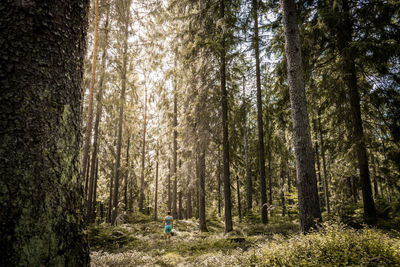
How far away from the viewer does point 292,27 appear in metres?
5.87

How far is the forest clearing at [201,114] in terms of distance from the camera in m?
1.41

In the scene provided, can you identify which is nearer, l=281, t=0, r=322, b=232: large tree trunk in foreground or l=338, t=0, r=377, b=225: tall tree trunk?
l=281, t=0, r=322, b=232: large tree trunk in foreground

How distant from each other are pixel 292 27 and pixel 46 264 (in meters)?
6.84

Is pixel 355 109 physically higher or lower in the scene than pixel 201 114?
lower

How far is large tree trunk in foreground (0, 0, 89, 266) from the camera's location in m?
1.29

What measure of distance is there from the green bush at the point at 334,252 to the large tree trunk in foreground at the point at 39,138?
2.98m

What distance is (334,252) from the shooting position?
10.6 ft

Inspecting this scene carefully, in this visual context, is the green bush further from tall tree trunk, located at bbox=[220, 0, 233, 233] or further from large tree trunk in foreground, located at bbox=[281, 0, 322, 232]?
tall tree trunk, located at bbox=[220, 0, 233, 233]

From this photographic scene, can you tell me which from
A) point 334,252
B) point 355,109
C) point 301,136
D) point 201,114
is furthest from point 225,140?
point 334,252

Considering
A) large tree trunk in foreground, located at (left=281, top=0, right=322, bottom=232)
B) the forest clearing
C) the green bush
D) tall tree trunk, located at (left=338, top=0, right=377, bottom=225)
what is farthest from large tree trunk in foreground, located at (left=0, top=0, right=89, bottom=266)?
tall tree trunk, located at (left=338, top=0, right=377, bottom=225)

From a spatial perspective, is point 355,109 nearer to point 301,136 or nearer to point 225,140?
point 301,136

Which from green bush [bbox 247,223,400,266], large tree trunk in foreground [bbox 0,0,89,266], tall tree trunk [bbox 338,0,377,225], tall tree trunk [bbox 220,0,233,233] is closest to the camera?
large tree trunk in foreground [bbox 0,0,89,266]

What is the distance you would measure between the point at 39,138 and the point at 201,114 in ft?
32.4

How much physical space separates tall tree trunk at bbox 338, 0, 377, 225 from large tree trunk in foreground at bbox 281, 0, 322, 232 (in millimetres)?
3084
